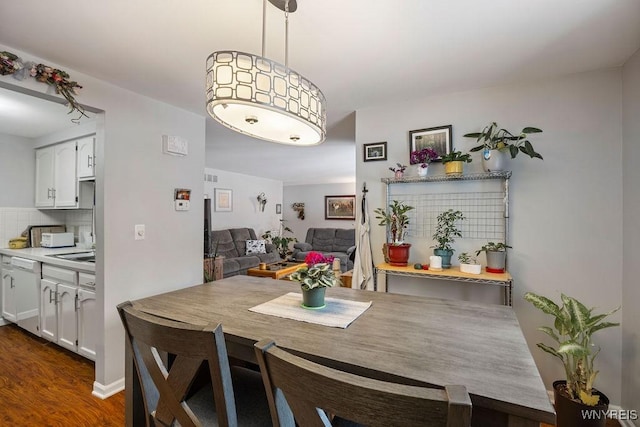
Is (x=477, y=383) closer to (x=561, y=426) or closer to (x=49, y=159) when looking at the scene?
(x=561, y=426)

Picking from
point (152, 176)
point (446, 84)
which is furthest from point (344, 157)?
point (152, 176)

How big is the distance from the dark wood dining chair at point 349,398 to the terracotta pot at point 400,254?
5.72 feet

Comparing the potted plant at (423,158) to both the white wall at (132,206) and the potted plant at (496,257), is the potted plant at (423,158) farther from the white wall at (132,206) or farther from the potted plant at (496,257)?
the white wall at (132,206)

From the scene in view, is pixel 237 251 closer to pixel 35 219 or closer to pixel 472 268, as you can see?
pixel 35 219

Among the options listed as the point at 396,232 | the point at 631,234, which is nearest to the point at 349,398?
the point at 396,232

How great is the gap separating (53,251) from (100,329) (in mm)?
1551

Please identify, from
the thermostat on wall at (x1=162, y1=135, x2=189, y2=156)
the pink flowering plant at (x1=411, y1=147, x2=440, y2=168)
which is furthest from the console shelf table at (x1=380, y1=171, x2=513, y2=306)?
the thermostat on wall at (x1=162, y1=135, x2=189, y2=156)

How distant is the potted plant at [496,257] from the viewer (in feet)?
6.79

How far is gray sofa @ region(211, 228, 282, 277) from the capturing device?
5094 mm

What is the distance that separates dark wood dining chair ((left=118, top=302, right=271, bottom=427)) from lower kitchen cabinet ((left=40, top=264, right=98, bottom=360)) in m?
1.74

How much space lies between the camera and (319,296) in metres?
1.44

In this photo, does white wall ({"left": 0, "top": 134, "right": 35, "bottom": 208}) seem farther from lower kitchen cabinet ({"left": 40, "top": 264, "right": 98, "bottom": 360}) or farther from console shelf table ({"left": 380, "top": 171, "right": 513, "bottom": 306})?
console shelf table ({"left": 380, "top": 171, "right": 513, "bottom": 306})

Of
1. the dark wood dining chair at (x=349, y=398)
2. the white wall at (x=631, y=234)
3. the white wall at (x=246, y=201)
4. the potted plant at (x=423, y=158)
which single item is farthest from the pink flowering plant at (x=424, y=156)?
the white wall at (x=246, y=201)

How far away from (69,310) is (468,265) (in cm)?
321
